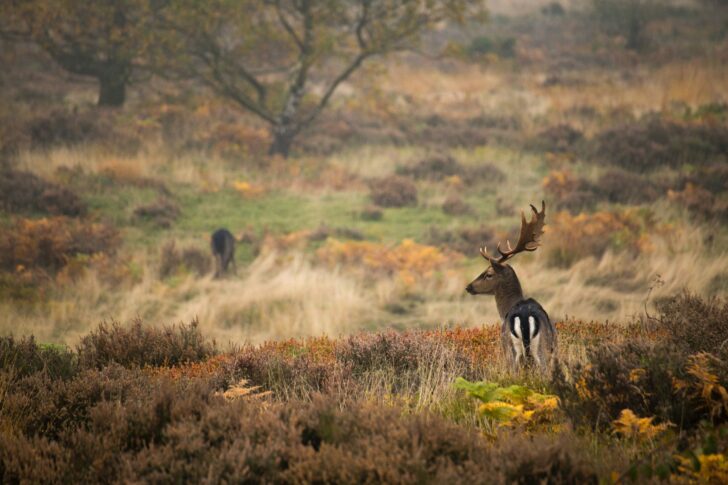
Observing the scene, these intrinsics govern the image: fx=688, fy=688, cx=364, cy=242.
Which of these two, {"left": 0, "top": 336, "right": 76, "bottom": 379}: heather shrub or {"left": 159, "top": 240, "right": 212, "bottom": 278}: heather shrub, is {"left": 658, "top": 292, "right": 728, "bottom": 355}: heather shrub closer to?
{"left": 0, "top": 336, "right": 76, "bottom": 379}: heather shrub

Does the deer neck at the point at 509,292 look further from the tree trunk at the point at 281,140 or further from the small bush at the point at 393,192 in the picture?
the tree trunk at the point at 281,140

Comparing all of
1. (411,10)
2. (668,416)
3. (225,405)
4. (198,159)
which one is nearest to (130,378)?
(225,405)

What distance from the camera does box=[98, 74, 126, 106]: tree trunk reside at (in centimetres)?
2000

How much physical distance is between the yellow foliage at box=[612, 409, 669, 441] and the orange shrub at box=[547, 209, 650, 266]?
8395 mm

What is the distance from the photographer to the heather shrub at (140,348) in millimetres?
6719

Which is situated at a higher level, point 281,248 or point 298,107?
point 298,107

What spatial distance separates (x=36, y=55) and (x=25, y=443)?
2396 centimetres

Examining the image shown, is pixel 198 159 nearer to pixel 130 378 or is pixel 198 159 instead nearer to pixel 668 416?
pixel 130 378

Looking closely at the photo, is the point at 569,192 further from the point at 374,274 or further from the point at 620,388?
the point at 620,388

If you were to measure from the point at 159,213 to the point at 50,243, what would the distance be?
2.94 meters

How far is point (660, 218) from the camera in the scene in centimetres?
1392

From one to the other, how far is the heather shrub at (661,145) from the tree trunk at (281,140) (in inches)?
333

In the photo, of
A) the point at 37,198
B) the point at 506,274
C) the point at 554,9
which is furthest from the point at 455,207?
the point at 554,9

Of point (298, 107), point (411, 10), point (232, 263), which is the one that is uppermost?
point (411, 10)
